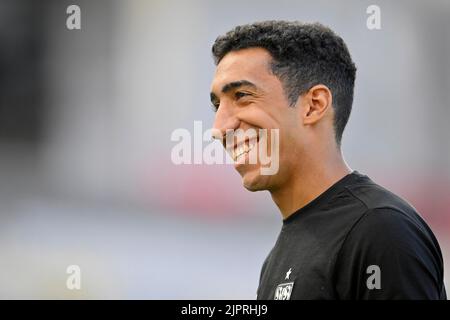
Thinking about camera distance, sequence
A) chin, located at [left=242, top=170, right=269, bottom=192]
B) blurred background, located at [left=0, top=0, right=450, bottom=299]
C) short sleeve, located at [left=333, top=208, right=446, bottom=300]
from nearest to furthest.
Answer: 1. short sleeve, located at [left=333, top=208, right=446, bottom=300]
2. chin, located at [left=242, top=170, right=269, bottom=192]
3. blurred background, located at [left=0, top=0, right=450, bottom=299]

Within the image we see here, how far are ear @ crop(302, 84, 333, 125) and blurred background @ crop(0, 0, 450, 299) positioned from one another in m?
2.95

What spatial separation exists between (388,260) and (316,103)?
468 mm

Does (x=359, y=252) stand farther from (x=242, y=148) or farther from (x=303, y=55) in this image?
(x=303, y=55)

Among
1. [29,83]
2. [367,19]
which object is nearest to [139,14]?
[29,83]

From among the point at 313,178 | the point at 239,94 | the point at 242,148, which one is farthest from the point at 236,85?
the point at 313,178

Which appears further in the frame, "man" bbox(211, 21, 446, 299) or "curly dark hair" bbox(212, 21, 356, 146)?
"curly dark hair" bbox(212, 21, 356, 146)

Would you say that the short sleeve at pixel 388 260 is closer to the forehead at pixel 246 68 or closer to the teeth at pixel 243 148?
the teeth at pixel 243 148

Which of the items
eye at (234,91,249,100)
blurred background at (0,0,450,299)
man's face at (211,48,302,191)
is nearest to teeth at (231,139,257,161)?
man's face at (211,48,302,191)

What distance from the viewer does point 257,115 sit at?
151 cm

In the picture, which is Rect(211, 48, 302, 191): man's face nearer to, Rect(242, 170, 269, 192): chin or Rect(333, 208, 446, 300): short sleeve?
Rect(242, 170, 269, 192): chin

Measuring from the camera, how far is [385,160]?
484cm

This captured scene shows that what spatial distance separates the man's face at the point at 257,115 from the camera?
1511 mm

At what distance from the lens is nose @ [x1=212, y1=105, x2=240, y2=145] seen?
5.03 ft

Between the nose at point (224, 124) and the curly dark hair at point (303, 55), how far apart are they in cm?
13
